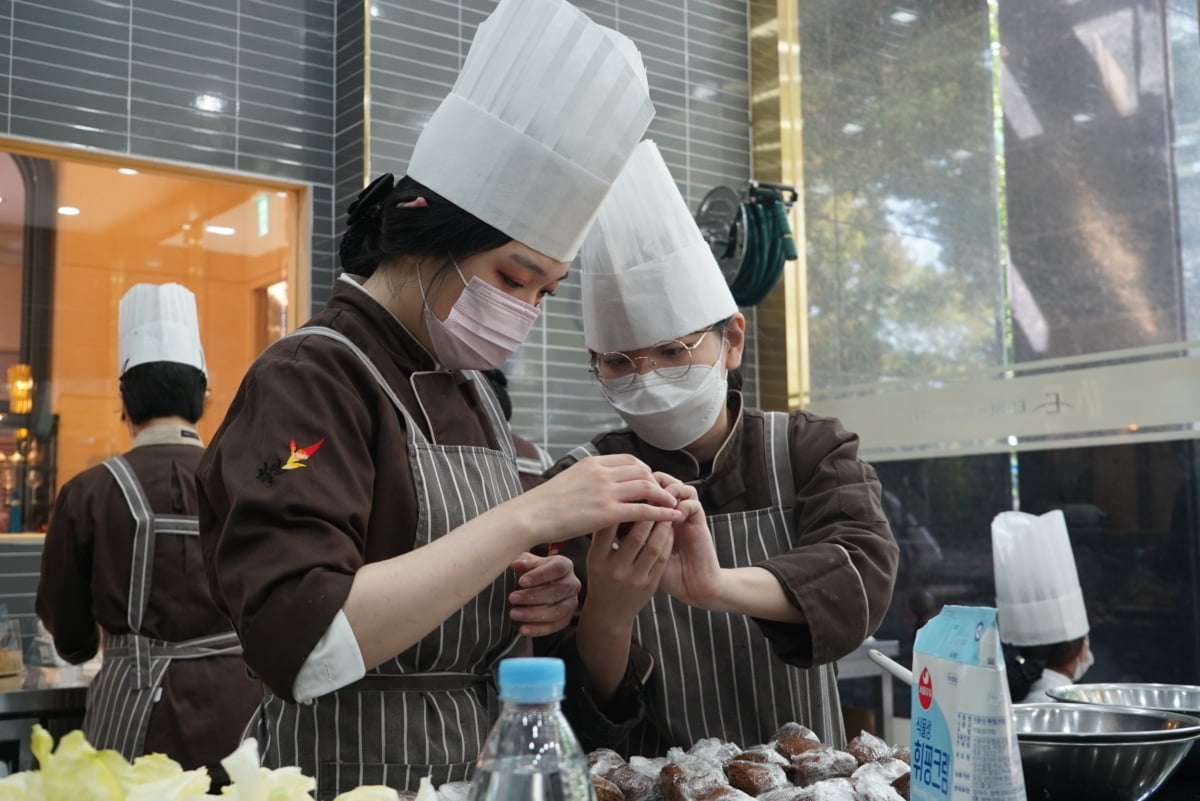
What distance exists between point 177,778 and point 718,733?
3.68 ft

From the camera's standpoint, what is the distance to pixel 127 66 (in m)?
3.42

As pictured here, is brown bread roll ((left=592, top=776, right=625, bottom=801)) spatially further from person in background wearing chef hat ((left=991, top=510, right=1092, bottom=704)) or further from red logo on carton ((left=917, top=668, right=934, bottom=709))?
person in background wearing chef hat ((left=991, top=510, right=1092, bottom=704))

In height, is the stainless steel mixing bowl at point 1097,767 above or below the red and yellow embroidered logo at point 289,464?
below

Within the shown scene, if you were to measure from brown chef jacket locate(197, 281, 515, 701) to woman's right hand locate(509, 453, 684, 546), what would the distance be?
0.59 ft

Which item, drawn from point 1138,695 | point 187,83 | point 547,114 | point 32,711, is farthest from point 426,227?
point 187,83

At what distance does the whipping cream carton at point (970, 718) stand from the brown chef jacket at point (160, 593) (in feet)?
6.90

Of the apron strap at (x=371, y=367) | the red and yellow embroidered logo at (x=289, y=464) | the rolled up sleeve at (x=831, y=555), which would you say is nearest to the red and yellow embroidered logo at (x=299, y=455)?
the red and yellow embroidered logo at (x=289, y=464)

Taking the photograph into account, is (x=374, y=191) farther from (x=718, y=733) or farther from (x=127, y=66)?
(x=127, y=66)

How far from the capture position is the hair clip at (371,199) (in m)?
1.42

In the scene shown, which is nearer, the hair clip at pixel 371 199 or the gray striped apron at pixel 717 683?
the hair clip at pixel 371 199

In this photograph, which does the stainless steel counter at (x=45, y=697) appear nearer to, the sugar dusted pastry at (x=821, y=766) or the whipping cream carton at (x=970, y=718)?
the sugar dusted pastry at (x=821, y=766)


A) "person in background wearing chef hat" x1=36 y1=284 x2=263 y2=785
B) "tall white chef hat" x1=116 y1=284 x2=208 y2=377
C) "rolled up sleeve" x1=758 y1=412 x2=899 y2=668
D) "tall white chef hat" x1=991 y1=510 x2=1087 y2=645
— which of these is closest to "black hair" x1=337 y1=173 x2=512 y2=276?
"rolled up sleeve" x1=758 y1=412 x2=899 y2=668

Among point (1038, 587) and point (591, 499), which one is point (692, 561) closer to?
point (591, 499)

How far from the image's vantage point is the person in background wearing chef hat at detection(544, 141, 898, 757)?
1436 millimetres
